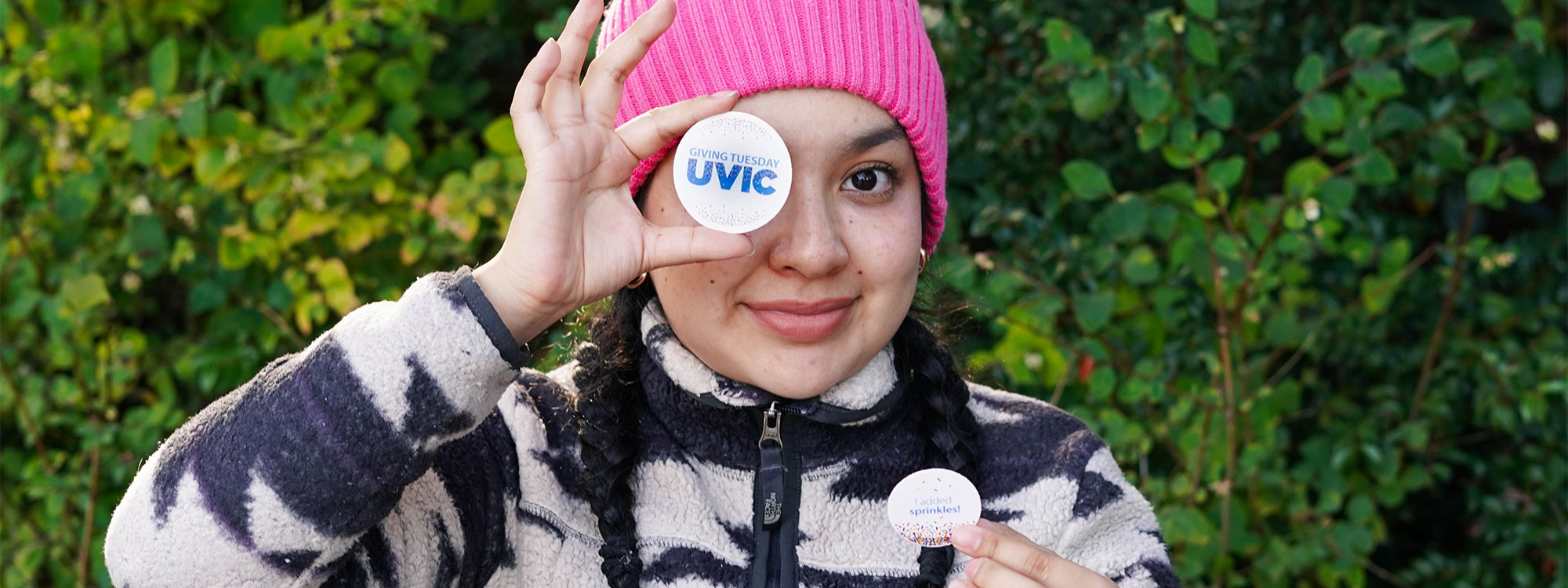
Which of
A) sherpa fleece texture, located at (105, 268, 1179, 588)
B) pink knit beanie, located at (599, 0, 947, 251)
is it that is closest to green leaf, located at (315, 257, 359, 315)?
sherpa fleece texture, located at (105, 268, 1179, 588)

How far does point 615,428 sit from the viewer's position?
1591 millimetres

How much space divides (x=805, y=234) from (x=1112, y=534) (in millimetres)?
598

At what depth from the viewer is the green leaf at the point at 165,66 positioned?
2771 millimetres

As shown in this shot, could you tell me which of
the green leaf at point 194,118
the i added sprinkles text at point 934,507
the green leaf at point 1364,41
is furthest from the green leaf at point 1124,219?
the green leaf at point 194,118

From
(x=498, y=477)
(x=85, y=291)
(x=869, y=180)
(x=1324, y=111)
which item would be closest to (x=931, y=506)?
(x=869, y=180)

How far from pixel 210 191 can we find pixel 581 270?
1.95m

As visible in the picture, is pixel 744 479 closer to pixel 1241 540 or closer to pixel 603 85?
pixel 603 85

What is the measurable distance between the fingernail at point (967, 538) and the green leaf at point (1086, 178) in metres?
1.24

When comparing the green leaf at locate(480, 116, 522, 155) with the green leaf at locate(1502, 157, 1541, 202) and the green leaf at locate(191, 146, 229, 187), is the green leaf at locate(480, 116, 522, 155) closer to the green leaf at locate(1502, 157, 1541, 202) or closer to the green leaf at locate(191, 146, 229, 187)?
the green leaf at locate(191, 146, 229, 187)

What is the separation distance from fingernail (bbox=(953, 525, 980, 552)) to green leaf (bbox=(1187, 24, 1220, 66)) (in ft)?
4.47

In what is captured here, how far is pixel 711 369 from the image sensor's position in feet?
5.14

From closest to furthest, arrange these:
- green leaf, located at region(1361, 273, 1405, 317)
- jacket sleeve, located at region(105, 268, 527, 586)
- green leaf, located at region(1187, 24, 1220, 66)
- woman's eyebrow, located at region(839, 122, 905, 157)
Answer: jacket sleeve, located at region(105, 268, 527, 586), woman's eyebrow, located at region(839, 122, 905, 157), green leaf, located at region(1187, 24, 1220, 66), green leaf, located at region(1361, 273, 1405, 317)

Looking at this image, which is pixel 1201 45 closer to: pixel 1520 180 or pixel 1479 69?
pixel 1479 69

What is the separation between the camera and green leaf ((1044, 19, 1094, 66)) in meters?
2.34
